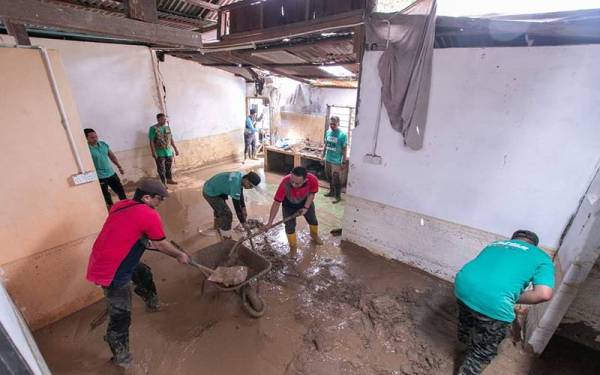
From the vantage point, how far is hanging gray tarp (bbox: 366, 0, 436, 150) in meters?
3.05

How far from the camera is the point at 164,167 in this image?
21.9ft

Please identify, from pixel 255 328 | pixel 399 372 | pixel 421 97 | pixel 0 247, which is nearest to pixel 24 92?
pixel 0 247

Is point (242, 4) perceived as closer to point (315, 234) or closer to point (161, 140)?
point (161, 140)

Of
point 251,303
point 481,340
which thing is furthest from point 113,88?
point 481,340

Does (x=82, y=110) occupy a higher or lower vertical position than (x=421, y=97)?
lower

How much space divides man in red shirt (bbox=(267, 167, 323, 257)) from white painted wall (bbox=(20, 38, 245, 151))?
15.5 ft

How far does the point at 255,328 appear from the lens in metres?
2.93

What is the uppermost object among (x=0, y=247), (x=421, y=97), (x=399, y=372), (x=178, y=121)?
(x=421, y=97)

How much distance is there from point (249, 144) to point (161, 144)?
3554 mm

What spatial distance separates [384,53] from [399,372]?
3438 millimetres

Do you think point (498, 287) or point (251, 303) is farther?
point (251, 303)

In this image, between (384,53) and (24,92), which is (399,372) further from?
(24,92)

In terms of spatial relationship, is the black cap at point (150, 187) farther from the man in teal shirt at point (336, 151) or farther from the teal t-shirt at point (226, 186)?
the man in teal shirt at point (336, 151)

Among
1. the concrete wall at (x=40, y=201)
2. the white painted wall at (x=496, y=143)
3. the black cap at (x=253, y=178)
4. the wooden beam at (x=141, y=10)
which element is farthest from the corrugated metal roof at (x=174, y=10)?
the white painted wall at (x=496, y=143)
